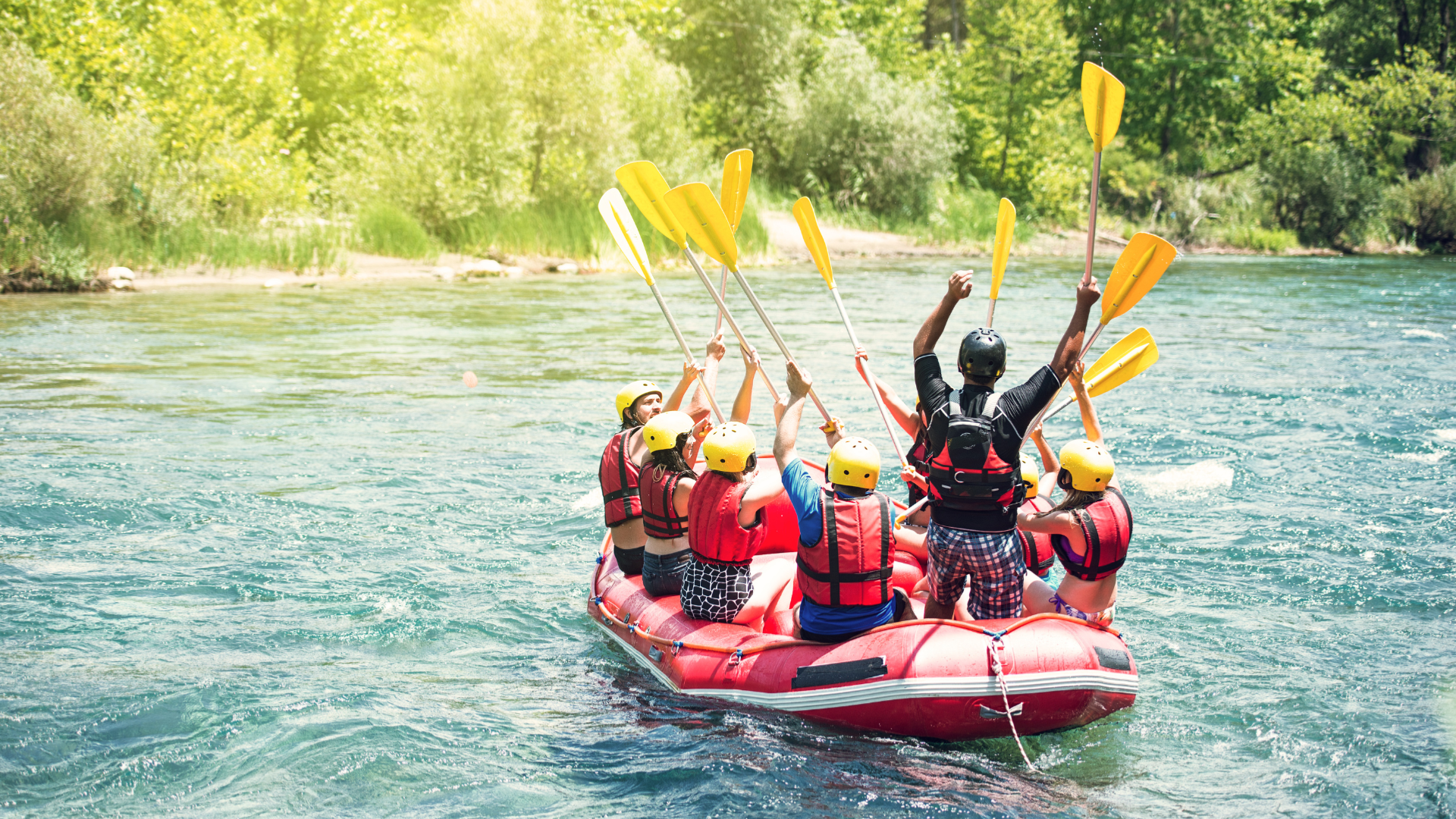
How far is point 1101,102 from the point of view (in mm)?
5344

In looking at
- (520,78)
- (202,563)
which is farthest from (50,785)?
(520,78)

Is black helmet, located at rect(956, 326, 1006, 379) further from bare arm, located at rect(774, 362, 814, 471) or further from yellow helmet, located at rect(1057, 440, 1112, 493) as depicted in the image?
bare arm, located at rect(774, 362, 814, 471)

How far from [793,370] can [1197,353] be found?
10.4 metres

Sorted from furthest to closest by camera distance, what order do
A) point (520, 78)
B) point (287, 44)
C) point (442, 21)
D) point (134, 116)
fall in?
point (442, 21) < point (287, 44) < point (520, 78) < point (134, 116)

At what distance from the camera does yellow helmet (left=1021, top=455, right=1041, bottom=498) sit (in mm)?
4969

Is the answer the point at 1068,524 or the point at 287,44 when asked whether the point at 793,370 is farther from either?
the point at 287,44

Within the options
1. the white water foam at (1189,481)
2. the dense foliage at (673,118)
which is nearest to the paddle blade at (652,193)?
the white water foam at (1189,481)

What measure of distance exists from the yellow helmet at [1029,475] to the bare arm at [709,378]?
1.45 m

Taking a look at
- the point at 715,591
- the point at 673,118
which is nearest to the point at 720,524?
the point at 715,591

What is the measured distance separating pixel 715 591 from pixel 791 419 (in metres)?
0.85

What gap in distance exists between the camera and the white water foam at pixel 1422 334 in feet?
46.8

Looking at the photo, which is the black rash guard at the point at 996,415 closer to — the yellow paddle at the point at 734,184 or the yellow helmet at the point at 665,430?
the yellow helmet at the point at 665,430

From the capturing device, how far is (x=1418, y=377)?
1162 cm

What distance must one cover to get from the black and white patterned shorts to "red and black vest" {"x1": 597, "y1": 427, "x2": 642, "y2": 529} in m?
0.67
